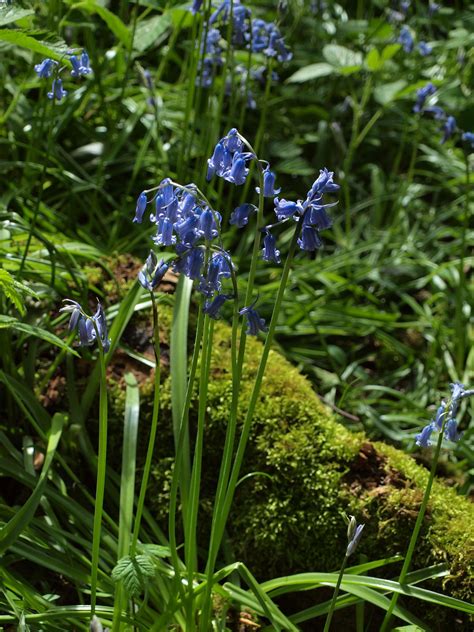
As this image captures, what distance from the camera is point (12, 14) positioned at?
229 cm

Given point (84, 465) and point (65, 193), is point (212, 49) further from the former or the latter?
point (84, 465)

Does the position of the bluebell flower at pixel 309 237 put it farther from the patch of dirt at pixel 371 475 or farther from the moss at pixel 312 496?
the patch of dirt at pixel 371 475

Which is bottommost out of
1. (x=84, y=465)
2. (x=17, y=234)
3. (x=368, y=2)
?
(x=84, y=465)

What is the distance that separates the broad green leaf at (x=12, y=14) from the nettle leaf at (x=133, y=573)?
1.47 m

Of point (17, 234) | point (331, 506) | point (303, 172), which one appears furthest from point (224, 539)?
point (303, 172)

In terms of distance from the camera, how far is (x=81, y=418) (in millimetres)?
3064

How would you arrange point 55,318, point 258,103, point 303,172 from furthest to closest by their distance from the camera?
point 258,103, point 303,172, point 55,318

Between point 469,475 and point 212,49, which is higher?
point 212,49

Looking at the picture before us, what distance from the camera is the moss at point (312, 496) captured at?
273 cm

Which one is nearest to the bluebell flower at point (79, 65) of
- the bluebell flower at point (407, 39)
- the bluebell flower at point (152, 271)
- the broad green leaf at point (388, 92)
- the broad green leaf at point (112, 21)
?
the broad green leaf at point (112, 21)

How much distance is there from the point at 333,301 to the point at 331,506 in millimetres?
1953

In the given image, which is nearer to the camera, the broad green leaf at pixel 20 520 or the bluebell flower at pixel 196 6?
the broad green leaf at pixel 20 520

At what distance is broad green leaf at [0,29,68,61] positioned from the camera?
2223 millimetres

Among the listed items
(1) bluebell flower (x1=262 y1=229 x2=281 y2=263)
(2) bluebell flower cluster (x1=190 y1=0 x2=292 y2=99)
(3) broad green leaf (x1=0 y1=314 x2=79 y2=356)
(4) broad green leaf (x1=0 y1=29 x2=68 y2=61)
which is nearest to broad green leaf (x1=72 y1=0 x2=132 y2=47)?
(2) bluebell flower cluster (x1=190 y1=0 x2=292 y2=99)
